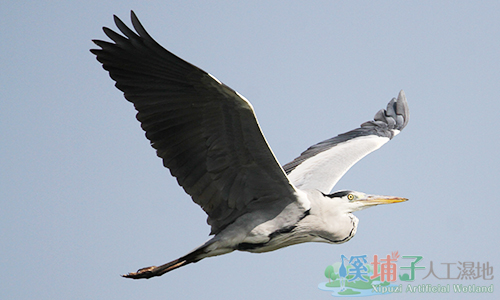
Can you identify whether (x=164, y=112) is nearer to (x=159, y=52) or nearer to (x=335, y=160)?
(x=159, y=52)

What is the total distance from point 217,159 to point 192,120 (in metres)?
0.46

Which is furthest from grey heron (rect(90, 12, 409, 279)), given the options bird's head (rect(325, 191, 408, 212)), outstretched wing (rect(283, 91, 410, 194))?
outstretched wing (rect(283, 91, 410, 194))

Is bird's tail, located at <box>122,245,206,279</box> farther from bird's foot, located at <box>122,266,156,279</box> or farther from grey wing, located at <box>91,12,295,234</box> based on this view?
grey wing, located at <box>91,12,295,234</box>

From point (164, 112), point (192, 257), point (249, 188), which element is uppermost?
point (164, 112)

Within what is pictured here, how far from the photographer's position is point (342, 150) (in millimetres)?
8047

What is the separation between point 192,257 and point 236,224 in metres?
0.56

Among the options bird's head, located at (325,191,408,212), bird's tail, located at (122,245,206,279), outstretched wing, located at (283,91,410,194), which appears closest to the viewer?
bird's tail, located at (122,245,206,279)

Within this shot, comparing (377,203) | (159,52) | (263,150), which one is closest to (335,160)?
(377,203)

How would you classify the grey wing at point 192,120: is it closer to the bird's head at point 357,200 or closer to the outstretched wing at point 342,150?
the bird's head at point 357,200

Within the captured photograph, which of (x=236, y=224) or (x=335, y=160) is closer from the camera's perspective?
(x=236, y=224)

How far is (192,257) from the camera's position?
567 centimetres

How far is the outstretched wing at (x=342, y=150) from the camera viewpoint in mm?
7289

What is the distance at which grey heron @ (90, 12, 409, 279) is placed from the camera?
5.00m

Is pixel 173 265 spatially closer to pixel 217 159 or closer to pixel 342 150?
pixel 217 159
